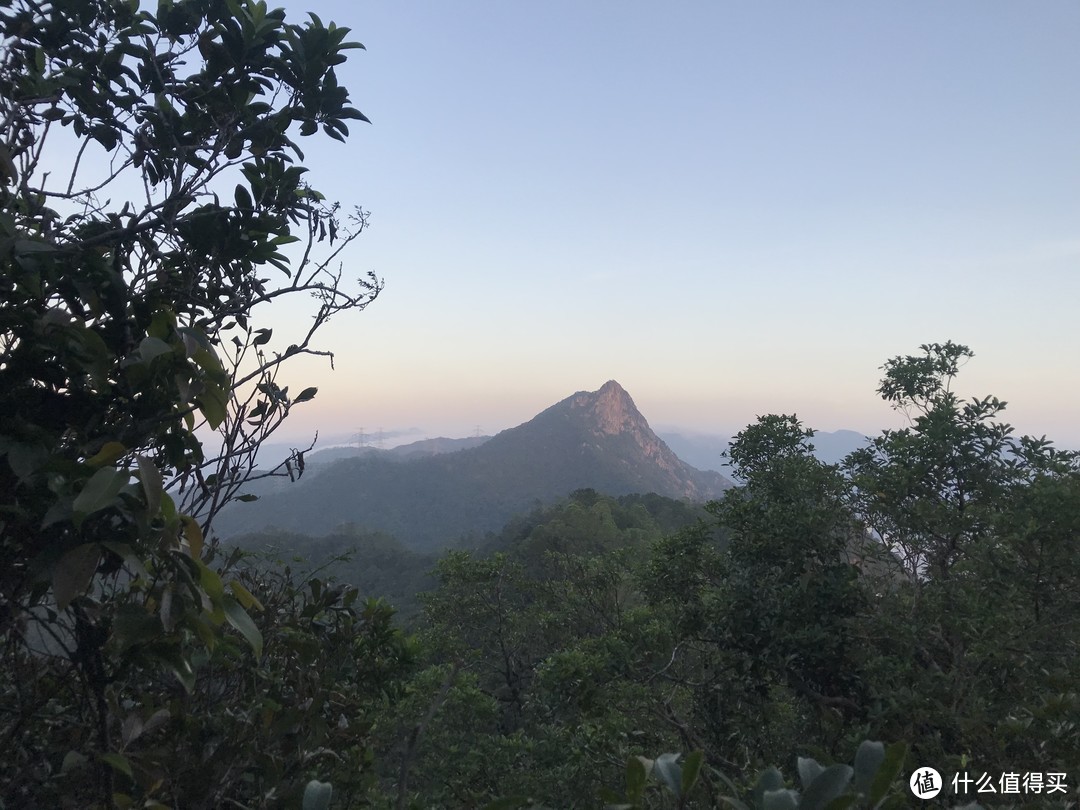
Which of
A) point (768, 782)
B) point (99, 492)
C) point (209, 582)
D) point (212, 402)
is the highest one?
point (212, 402)

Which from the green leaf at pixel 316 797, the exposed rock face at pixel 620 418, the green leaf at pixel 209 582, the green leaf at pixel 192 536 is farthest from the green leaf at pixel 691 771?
the exposed rock face at pixel 620 418

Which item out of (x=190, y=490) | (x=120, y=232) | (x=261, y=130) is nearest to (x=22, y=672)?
(x=190, y=490)

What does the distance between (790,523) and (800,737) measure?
6.04 ft

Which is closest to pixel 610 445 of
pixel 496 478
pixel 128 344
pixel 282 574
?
pixel 496 478

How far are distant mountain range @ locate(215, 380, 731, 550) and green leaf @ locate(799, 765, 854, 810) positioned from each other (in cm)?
7499

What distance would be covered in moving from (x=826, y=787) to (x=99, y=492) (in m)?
1.44

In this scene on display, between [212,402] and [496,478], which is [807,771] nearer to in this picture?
[212,402]

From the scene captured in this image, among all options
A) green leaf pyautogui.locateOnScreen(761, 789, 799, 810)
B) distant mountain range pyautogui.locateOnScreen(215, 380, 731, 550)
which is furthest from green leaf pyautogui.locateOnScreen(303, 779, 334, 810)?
distant mountain range pyautogui.locateOnScreen(215, 380, 731, 550)

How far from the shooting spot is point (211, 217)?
2570 millimetres

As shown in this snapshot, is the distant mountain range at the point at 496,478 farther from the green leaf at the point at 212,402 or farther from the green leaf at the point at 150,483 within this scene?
the green leaf at the point at 150,483

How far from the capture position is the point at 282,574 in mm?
3334

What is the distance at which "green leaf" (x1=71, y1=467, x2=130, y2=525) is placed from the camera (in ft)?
4.05

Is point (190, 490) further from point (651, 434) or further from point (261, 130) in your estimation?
point (651, 434)

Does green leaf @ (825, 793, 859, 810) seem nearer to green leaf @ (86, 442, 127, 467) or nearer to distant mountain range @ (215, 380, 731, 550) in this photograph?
green leaf @ (86, 442, 127, 467)
